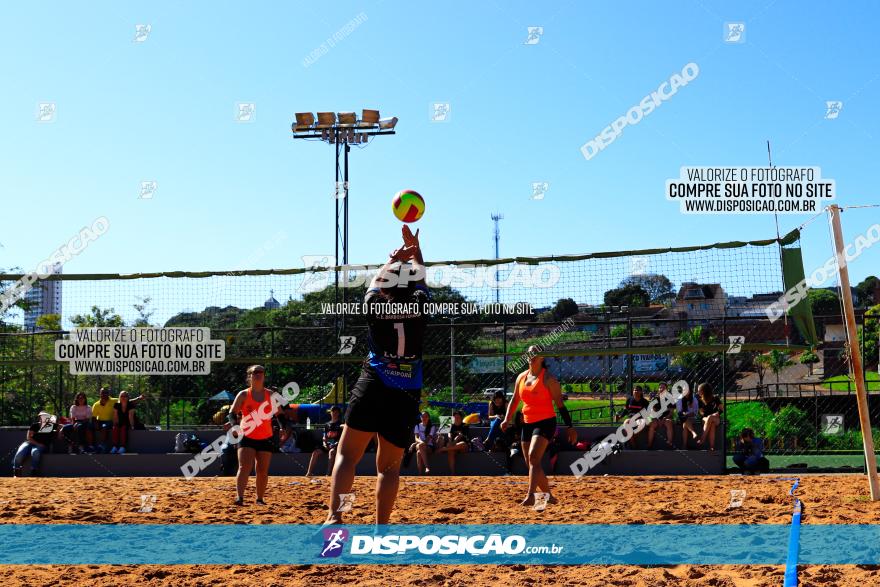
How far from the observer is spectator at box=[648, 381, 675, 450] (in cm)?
1305

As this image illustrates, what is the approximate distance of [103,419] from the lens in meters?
14.7

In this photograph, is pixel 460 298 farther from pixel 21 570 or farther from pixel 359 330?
pixel 21 570

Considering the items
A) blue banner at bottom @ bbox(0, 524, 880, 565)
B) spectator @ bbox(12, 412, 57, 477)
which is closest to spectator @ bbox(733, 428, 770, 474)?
blue banner at bottom @ bbox(0, 524, 880, 565)

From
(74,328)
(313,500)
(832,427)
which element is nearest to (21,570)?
(313,500)

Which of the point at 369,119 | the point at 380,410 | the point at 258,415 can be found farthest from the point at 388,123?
the point at 380,410

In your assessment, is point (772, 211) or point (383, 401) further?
point (772, 211)

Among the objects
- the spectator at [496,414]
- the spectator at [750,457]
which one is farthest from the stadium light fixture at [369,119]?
the spectator at [750,457]

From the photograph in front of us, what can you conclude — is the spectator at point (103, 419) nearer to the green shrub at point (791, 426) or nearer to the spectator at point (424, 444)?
the spectator at point (424, 444)

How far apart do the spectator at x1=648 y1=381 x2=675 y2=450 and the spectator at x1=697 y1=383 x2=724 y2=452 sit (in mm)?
451

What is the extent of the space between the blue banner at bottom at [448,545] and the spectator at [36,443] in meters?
8.52

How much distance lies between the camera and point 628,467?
42.5 feet

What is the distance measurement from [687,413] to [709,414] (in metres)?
0.38

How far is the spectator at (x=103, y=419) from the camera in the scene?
14516mm

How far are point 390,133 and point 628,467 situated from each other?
15.3m
